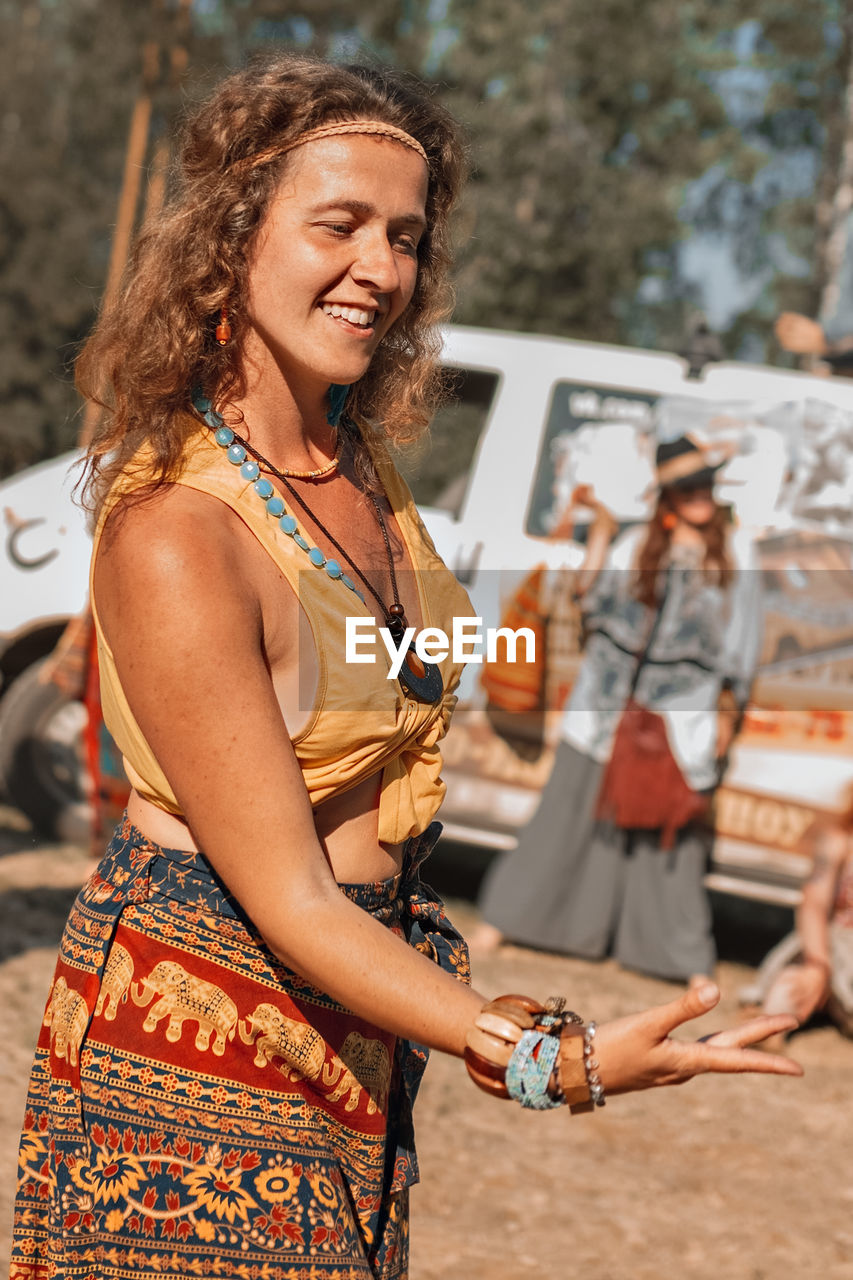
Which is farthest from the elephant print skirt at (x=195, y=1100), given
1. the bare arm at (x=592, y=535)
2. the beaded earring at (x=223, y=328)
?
the bare arm at (x=592, y=535)

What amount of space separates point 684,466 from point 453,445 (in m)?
11.9

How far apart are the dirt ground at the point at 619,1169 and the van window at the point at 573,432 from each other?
2.00 m

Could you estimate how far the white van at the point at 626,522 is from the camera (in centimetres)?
578

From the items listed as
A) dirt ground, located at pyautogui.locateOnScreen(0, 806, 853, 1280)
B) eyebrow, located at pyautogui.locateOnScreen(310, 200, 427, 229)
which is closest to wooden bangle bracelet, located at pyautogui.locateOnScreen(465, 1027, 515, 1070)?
eyebrow, located at pyautogui.locateOnScreen(310, 200, 427, 229)

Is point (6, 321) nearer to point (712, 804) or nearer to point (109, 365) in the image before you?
point (712, 804)

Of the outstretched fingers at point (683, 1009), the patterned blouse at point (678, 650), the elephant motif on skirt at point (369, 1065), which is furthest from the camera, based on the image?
the patterned blouse at point (678, 650)

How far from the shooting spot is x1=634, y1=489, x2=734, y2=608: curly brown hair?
5.83m

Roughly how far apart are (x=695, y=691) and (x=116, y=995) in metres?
4.45

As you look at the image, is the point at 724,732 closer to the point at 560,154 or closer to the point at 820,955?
the point at 820,955

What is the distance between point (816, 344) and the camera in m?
6.28

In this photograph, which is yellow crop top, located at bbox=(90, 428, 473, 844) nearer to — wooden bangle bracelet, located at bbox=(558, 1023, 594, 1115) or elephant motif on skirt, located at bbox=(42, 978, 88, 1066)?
elephant motif on skirt, located at bbox=(42, 978, 88, 1066)

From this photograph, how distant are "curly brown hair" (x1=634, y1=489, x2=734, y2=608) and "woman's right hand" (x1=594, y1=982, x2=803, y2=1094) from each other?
4.51 meters

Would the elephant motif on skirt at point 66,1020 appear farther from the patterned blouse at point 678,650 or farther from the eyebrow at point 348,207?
the patterned blouse at point 678,650

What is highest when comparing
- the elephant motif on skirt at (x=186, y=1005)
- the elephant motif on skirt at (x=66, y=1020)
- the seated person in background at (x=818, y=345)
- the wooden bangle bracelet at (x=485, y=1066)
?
the wooden bangle bracelet at (x=485, y=1066)
